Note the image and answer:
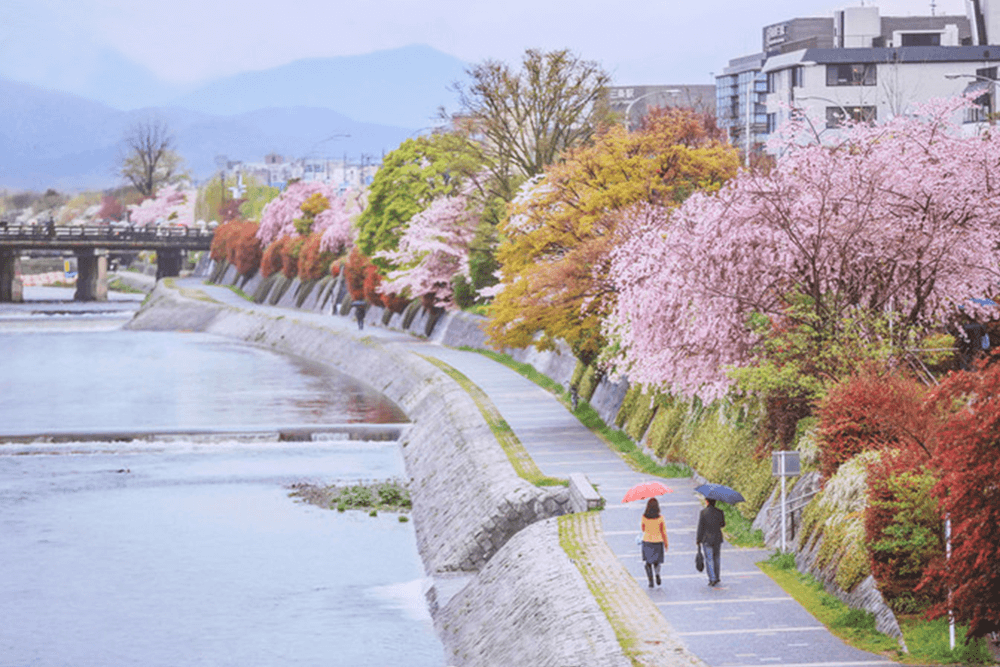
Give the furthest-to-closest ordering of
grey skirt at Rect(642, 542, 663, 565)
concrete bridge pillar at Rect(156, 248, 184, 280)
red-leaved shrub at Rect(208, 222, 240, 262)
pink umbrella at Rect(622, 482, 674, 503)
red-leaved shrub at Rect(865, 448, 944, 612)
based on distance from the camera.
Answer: concrete bridge pillar at Rect(156, 248, 184, 280) < red-leaved shrub at Rect(208, 222, 240, 262) < pink umbrella at Rect(622, 482, 674, 503) < grey skirt at Rect(642, 542, 663, 565) < red-leaved shrub at Rect(865, 448, 944, 612)

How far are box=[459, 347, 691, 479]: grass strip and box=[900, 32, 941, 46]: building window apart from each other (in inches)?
1709

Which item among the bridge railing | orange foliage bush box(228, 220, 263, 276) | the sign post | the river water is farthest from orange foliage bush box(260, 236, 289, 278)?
the sign post

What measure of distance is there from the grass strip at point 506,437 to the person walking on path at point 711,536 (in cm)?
1015

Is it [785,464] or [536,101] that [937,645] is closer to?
[785,464]

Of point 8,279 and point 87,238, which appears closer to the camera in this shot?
point 87,238

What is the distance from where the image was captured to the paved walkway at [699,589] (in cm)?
2077

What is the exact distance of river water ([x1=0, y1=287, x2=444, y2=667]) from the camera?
31.0m

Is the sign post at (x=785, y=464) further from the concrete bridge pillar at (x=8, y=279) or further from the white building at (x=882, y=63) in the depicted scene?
the concrete bridge pillar at (x=8, y=279)

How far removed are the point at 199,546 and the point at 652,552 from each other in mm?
18694

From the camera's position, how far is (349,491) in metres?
45.8

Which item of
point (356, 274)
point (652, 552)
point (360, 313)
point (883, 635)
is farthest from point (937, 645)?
point (356, 274)

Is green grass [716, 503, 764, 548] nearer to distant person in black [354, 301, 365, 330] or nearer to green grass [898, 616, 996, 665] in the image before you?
green grass [898, 616, 996, 665]

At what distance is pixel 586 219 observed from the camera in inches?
1781

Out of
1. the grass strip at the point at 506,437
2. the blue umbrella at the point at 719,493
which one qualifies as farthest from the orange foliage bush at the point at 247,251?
the blue umbrella at the point at 719,493
